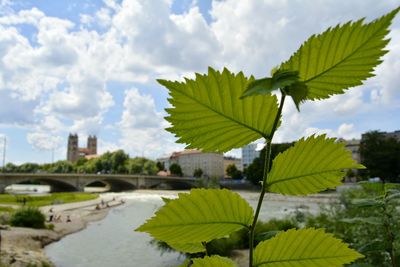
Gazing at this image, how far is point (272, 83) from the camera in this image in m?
0.55

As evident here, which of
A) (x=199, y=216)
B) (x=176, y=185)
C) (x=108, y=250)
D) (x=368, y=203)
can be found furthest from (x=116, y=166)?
(x=199, y=216)

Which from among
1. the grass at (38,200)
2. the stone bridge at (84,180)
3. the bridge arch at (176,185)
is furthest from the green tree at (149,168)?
the grass at (38,200)

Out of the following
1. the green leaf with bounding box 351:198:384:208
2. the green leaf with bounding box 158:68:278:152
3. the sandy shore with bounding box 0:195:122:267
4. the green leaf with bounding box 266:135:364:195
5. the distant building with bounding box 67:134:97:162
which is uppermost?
the distant building with bounding box 67:134:97:162

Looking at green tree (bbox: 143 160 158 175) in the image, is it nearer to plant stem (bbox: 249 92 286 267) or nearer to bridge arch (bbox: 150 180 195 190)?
bridge arch (bbox: 150 180 195 190)

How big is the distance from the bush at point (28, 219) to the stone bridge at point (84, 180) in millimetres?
32056

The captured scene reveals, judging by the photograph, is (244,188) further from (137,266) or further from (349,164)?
(349,164)

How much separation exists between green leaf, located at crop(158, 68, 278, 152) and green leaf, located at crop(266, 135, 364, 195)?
0.24 feet

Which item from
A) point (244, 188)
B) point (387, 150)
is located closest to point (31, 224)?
point (387, 150)

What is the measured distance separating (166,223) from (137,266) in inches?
730

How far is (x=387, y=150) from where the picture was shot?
179ft

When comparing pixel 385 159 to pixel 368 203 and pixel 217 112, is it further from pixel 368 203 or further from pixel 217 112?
pixel 217 112

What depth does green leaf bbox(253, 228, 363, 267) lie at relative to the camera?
28.0 inches

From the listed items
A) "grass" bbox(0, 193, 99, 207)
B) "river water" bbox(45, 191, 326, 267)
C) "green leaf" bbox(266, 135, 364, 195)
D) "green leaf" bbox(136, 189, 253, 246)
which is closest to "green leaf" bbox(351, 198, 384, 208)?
"green leaf" bbox(266, 135, 364, 195)

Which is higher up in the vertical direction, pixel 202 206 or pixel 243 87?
pixel 243 87
